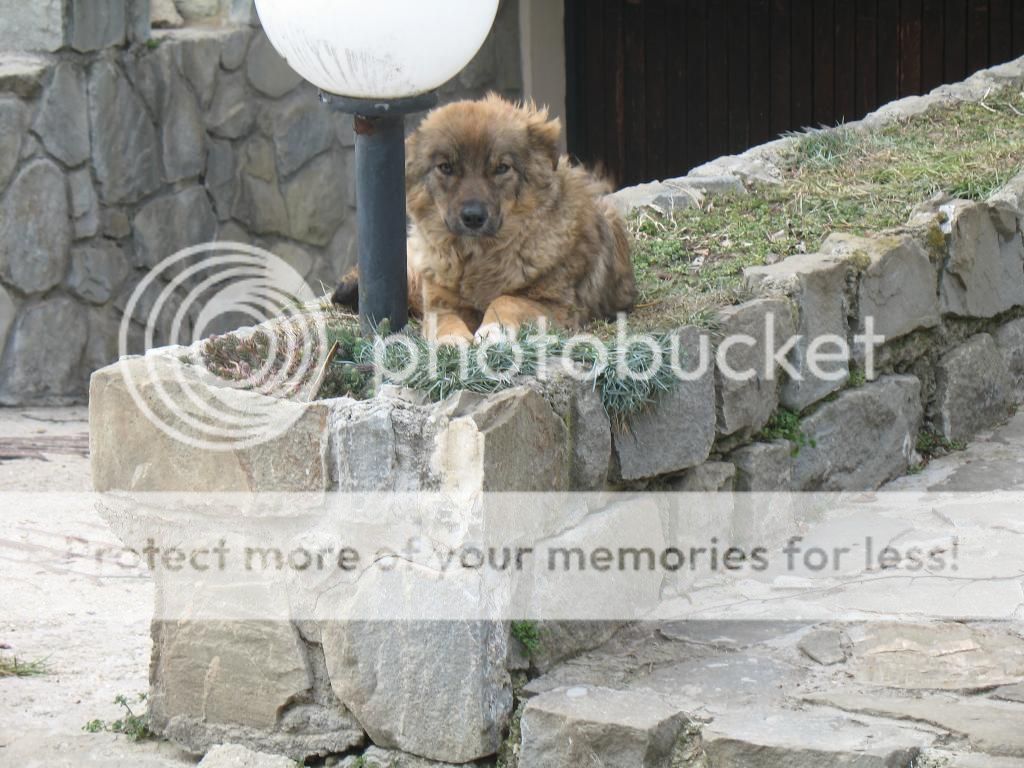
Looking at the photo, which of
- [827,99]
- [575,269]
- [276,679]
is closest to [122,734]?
[276,679]

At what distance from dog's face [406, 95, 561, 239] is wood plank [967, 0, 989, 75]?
19.4ft

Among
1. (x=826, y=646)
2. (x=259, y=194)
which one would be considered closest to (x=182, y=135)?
(x=259, y=194)

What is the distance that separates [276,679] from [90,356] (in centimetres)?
519

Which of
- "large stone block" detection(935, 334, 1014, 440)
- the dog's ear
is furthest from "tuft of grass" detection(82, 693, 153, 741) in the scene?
"large stone block" detection(935, 334, 1014, 440)

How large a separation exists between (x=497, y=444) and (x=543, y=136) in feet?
4.92

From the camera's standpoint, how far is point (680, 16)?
34.4ft

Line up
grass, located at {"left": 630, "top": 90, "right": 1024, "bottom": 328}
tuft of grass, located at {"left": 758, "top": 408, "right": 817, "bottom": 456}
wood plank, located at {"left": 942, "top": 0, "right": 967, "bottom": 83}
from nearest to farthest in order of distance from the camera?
tuft of grass, located at {"left": 758, "top": 408, "right": 817, "bottom": 456}
grass, located at {"left": 630, "top": 90, "right": 1024, "bottom": 328}
wood plank, located at {"left": 942, "top": 0, "right": 967, "bottom": 83}

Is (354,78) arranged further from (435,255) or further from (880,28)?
(880,28)

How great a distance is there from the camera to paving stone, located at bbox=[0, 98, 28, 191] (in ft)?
26.6

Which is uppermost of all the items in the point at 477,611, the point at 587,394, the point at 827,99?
the point at 827,99

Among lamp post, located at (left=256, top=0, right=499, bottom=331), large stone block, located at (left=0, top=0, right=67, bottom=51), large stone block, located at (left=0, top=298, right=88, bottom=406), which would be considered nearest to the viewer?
lamp post, located at (left=256, top=0, right=499, bottom=331)

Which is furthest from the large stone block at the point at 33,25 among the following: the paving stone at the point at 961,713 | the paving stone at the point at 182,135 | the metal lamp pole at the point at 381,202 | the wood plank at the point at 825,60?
the paving stone at the point at 961,713

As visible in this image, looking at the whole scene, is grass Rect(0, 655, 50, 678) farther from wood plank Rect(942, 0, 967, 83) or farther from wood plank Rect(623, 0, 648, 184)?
wood plank Rect(942, 0, 967, 83)

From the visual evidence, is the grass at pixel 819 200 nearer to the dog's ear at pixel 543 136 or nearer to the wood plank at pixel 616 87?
the dog's ear at pixel 543 136
